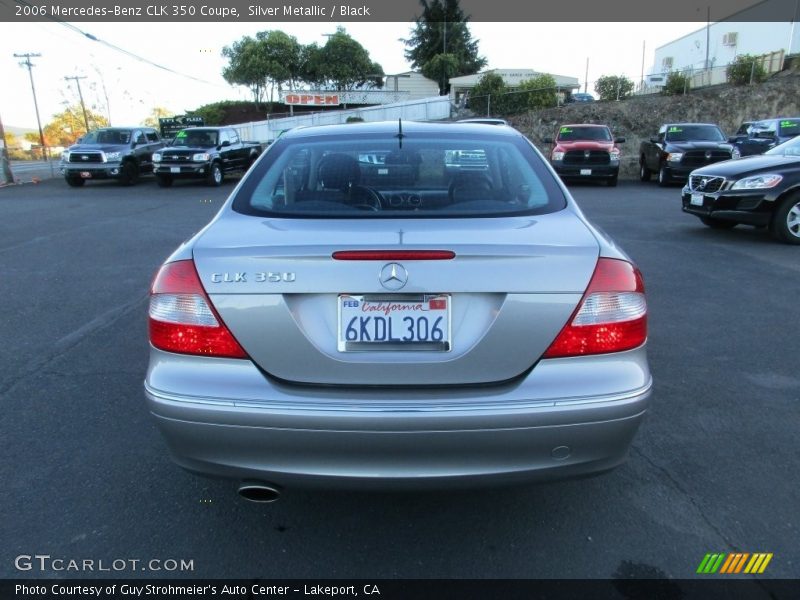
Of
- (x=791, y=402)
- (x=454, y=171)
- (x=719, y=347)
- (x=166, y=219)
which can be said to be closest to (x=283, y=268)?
(x=454, y=171)

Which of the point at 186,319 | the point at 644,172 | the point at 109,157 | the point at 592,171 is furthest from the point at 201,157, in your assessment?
the point at 186,319

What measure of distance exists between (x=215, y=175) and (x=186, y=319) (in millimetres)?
18100

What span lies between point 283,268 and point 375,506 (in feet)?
4.16

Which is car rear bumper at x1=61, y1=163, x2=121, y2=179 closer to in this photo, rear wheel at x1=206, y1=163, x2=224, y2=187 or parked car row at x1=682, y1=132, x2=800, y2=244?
rear wheel at x1=206, y1=163, x2=224, y2=187

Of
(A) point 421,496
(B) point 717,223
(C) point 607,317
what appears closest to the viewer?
(C) point 607,317

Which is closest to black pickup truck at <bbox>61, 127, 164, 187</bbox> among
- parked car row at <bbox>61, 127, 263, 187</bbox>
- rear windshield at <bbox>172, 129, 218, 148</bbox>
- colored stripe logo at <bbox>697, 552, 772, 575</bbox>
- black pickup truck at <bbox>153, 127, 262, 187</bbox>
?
parked car row at <bbox>61, 127, 263, 187</bbox>

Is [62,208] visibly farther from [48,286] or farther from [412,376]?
[412,376]

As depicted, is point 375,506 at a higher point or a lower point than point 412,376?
lower

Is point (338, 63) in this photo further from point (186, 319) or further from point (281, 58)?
point (186, 319)

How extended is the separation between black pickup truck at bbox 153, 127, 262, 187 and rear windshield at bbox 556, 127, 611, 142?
9115 millimetres

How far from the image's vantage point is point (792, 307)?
226 inches

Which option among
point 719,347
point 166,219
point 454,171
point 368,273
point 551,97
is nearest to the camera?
point 368,273

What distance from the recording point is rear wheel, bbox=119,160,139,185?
64.7ft

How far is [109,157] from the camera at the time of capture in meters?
19.4
